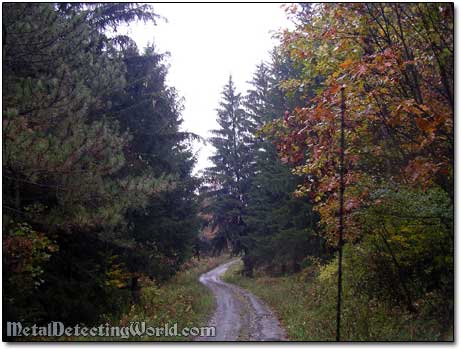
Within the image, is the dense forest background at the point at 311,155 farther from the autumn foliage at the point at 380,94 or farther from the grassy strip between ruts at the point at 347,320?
the grassy strip between ruts at the point at 347,320

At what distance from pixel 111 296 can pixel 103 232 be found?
4.84 ft

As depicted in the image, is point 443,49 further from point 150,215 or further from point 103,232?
point 150,215

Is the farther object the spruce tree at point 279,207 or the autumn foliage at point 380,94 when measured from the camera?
the spruce tree at point 279,207

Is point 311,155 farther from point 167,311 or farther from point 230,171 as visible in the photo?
point 230,171

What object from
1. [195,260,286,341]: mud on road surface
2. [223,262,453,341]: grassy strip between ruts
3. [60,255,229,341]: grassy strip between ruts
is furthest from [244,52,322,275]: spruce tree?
[60,255,229,341]: grassy strip between ruts

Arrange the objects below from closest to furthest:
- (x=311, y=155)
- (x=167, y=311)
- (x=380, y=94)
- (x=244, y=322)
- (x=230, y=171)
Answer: (x=380, y=94), (x=311, y=155), (x=244, y=322), (x=167, y=311), (x=230, y=171)

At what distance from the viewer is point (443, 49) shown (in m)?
6.60

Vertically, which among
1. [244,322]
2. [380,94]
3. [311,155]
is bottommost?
[244,322]

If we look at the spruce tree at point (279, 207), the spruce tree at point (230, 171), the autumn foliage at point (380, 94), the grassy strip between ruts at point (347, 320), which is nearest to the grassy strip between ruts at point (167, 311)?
the grassy strip between ruts at point (347, 320)

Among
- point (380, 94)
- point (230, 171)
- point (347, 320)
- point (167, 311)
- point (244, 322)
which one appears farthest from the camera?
point (230, 171)

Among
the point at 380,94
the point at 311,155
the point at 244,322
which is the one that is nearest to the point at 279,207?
the point at 244,322

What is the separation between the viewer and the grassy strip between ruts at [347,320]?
746 cm

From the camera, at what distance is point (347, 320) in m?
8.54

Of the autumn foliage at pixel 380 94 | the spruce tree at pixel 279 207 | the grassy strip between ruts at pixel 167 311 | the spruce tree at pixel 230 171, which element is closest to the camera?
the autumn foliage at pixel 380 94
